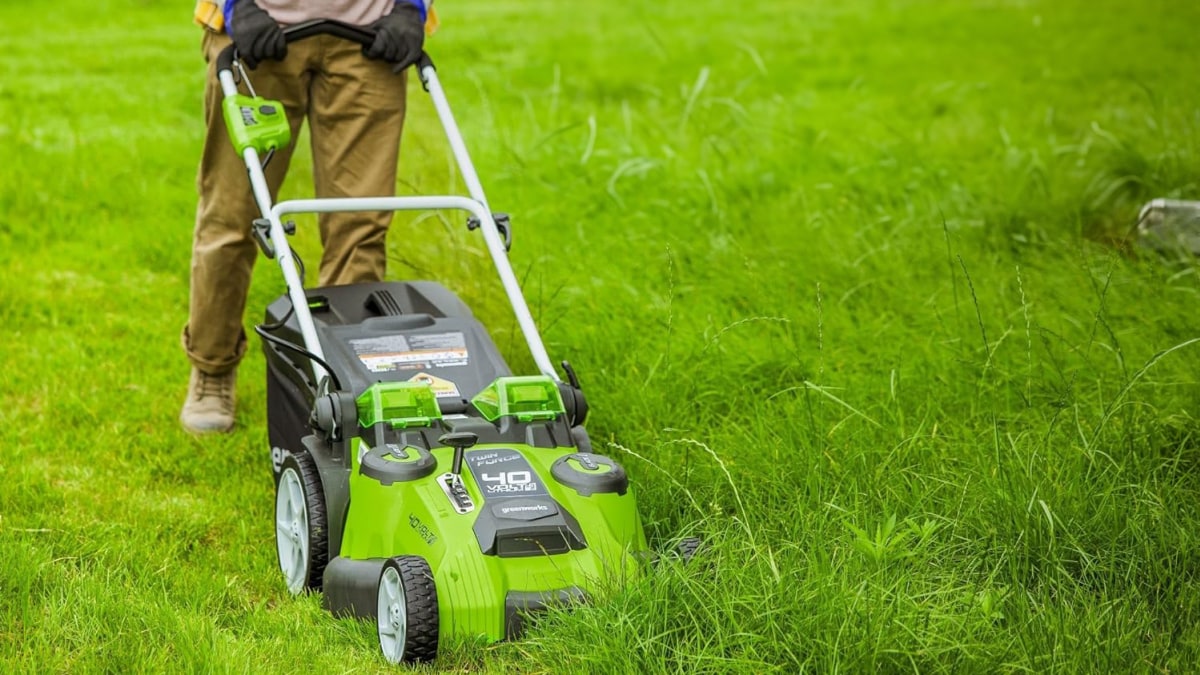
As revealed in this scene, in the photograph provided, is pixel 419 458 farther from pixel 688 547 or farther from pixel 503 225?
pixel 503 225

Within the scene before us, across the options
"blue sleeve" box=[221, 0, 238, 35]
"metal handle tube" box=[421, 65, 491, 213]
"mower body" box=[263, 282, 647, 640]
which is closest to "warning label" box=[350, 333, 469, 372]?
"mower body" box=[263, 282, 647, 640]

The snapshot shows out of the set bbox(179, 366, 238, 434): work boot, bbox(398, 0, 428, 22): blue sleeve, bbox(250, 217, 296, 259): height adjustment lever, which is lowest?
bbox(179, 366, 238, 434): work boot

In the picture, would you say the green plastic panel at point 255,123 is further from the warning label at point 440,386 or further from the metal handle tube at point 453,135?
the warning label at point 440,386

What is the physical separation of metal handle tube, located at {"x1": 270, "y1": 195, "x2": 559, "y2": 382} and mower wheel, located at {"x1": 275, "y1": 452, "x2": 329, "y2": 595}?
9.2 inches

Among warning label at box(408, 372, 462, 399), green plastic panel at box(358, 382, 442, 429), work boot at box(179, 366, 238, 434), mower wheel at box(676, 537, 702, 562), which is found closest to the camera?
mower wheel at box(676, 537, 702, 562)

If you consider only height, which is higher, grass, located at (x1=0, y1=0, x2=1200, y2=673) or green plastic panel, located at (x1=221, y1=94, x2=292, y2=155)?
green plastic panel, located at (x1=221, y1=94, x2=292, y2=155)

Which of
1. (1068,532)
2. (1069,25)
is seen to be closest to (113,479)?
(1068,532)

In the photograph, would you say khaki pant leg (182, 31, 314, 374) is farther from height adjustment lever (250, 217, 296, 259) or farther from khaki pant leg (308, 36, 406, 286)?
height adjustment lever (250, 217, 296, 259)

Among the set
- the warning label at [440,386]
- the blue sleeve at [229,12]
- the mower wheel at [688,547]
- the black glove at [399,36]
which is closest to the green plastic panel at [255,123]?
the blue sleeve at [229,12]

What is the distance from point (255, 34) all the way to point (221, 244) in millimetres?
617

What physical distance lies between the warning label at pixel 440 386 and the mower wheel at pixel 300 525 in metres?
0.28

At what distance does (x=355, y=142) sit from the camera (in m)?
3.54

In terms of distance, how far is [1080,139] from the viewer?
6.29 m

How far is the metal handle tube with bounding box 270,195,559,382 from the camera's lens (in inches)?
117
